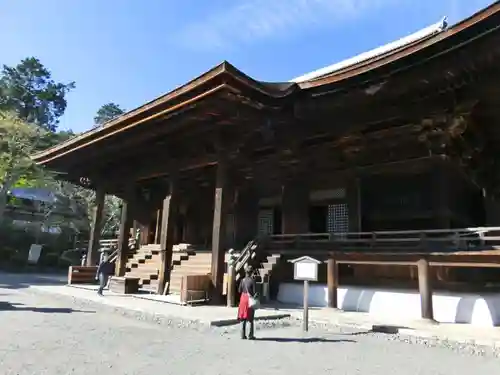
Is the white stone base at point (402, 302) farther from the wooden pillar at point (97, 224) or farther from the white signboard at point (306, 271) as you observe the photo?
the wooden pillar at point (97, 224)

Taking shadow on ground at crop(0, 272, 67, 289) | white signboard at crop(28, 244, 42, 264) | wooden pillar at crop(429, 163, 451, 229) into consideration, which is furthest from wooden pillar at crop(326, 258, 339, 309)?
white signboard at crop(28, 244, 42, 264)

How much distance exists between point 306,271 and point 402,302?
3487 millimetres

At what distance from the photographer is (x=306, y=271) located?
314 inches

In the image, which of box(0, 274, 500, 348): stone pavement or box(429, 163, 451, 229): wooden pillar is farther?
box(429, 163, 451, 229): wooden pillar

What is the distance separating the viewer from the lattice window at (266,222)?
15.2 m

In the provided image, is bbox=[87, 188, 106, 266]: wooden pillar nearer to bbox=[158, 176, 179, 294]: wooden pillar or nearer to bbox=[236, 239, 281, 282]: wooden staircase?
bbox=[158, 176, 179, 294]: wooden pillar

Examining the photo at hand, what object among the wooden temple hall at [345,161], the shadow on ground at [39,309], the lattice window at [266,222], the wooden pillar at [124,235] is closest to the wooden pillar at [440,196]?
the wooden temple hall at [345,161]

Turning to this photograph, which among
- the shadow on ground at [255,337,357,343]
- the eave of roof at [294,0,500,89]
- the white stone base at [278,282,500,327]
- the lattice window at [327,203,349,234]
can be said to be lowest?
the shadow on ground at [255,337,357,343]

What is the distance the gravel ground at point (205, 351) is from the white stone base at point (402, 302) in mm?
2571

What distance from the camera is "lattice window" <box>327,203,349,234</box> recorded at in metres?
12.9

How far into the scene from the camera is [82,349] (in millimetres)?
5906

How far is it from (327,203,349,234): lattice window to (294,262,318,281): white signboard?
16.9 ft

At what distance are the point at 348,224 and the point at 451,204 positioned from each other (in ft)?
9.91

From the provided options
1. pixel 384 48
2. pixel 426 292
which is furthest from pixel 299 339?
pixel 384 48
